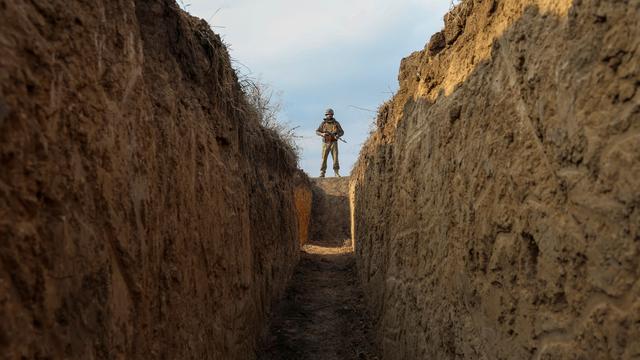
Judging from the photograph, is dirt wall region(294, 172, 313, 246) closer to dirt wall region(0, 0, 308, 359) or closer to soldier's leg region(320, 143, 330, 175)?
soldier's leg region(320, 143, 330, 175)

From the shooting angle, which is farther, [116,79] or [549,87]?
[116,79]

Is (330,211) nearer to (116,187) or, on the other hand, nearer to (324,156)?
(324,156)

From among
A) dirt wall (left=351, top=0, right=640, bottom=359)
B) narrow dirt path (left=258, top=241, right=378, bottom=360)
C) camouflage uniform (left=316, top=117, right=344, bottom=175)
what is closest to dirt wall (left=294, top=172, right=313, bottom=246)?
camouflage uniform (left=316, top=117, right=344, bottom=175)

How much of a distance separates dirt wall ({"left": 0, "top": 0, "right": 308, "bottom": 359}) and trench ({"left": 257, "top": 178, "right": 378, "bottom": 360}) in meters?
1.30

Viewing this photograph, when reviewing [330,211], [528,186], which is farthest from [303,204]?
[528,186]

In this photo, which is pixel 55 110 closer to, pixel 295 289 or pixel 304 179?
pixel 295 289

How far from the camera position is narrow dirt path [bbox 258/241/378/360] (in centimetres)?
638

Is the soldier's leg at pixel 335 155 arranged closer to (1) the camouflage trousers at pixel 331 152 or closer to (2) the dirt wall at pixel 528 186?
(1) the camouflage trousers at pixel 331 152

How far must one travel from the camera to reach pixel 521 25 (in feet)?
8.47

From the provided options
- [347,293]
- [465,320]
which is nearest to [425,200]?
[465,320]

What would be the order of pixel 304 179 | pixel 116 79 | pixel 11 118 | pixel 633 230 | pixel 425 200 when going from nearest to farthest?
Answer: pixel 633 230 → pixel 11 118 → pixel 116 79 → pixel 425 200 → pixel 304 179

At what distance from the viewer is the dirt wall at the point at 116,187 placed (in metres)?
1.94

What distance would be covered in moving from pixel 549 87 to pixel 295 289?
22.5 feet

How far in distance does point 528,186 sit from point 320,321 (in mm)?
5390
